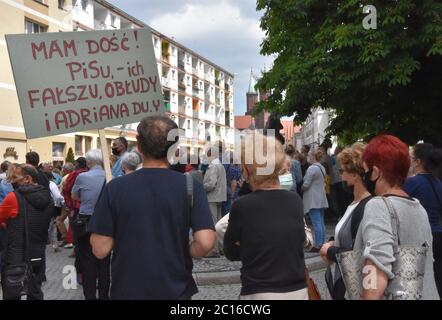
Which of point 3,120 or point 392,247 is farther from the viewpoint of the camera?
point 3,120

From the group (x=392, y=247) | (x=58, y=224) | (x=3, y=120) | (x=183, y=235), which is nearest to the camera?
(x=392, y=247)

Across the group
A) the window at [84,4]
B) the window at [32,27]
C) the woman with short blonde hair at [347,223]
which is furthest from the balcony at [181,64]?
the woman with short blonde hair at [347,223]

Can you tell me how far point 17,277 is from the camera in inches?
227

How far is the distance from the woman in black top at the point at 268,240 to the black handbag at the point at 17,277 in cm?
330

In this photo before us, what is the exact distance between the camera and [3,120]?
32031 millimetres

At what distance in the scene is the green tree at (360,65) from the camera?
45.7 ft

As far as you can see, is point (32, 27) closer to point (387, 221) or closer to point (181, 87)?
point (387, 221)

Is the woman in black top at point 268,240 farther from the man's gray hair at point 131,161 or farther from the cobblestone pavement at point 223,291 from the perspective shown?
the cobblestone pavement at point 223,291

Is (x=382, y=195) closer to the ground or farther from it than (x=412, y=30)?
closer to the ground

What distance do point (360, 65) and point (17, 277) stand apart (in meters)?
10.7

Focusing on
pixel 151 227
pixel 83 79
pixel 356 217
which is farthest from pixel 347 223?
pixel 83 79
